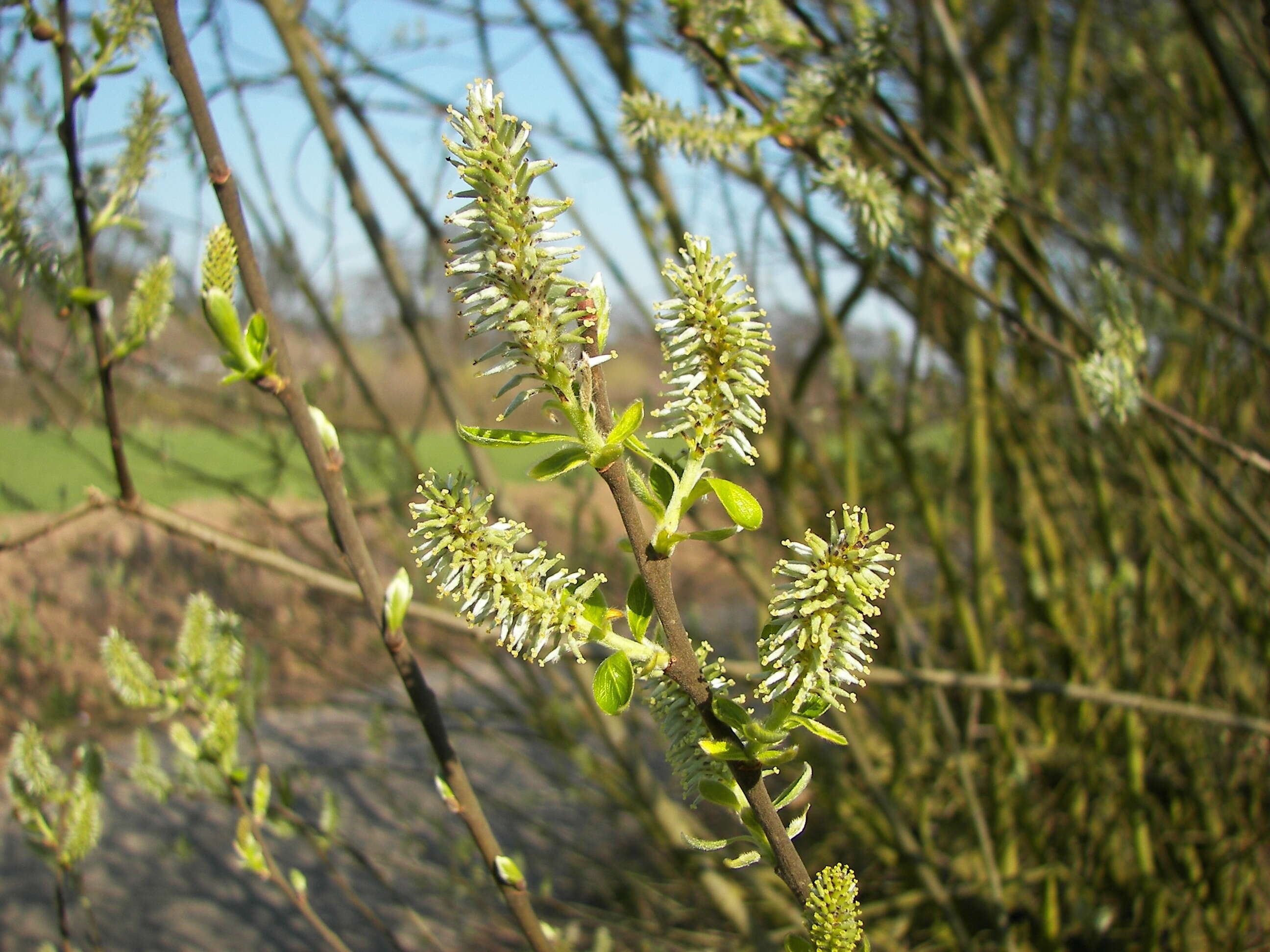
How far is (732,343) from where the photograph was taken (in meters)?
0.39

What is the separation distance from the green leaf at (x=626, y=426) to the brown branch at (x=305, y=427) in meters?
0.20

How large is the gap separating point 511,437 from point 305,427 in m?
0.16

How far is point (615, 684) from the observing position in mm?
404

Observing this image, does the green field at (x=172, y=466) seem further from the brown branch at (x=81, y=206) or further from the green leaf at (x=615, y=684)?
the brown branch at (x=81, y=206)

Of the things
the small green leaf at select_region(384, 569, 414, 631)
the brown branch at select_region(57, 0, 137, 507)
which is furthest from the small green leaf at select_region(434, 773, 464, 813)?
the brown branch at select_region(57, 0, 137, 507)

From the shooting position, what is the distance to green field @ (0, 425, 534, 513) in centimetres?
158

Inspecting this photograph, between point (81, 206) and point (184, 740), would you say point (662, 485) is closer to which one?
point (81, 206)

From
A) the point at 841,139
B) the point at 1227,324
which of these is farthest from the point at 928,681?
the point at 841,139

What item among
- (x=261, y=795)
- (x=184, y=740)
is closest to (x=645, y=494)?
(x=261, y=795)

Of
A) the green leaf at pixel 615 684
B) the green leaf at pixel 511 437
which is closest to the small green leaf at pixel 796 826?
the green leaf at pixel 615 684

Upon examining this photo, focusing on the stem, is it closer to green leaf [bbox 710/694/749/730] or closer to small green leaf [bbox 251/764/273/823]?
green leaf [bbox 710/694/749/730]

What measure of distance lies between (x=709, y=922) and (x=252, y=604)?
1411mm

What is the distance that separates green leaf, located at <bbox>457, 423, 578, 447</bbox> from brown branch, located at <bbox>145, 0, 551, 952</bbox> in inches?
5.2

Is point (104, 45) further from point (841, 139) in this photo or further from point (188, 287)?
point (188, 287)
